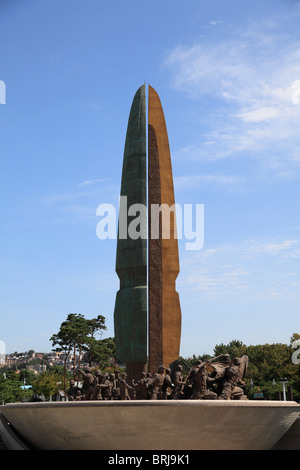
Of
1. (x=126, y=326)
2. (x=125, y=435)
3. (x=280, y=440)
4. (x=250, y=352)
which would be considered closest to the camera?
(x=125, y=435)

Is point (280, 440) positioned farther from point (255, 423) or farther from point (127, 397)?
point (127, 397)

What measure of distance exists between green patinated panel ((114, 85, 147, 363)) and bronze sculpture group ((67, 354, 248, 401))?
4.16 meters

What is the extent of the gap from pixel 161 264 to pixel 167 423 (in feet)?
27.9

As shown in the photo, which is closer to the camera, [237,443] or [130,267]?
[237,443]

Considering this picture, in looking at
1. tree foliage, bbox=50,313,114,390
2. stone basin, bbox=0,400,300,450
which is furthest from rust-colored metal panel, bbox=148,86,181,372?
tree foliage, bbox=50,313,114,390

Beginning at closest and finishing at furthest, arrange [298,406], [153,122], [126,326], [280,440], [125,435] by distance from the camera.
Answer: [125,435] < [298,406] < [280,440] < [126,326] < [153,122]

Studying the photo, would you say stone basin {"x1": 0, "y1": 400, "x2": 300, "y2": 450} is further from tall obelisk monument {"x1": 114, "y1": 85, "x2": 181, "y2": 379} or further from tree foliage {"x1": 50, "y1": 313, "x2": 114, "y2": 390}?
tree foliage {"x1": 50, "y1": 313, "x2": 114, "y2": 390}

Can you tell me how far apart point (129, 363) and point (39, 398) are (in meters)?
3.62

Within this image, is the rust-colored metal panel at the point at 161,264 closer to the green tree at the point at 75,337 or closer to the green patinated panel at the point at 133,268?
the green patinated panel at the point at 133,268

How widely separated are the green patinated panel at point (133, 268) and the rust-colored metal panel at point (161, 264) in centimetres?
25

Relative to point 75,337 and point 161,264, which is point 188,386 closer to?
point 161,264

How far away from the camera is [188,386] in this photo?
51.6ft
